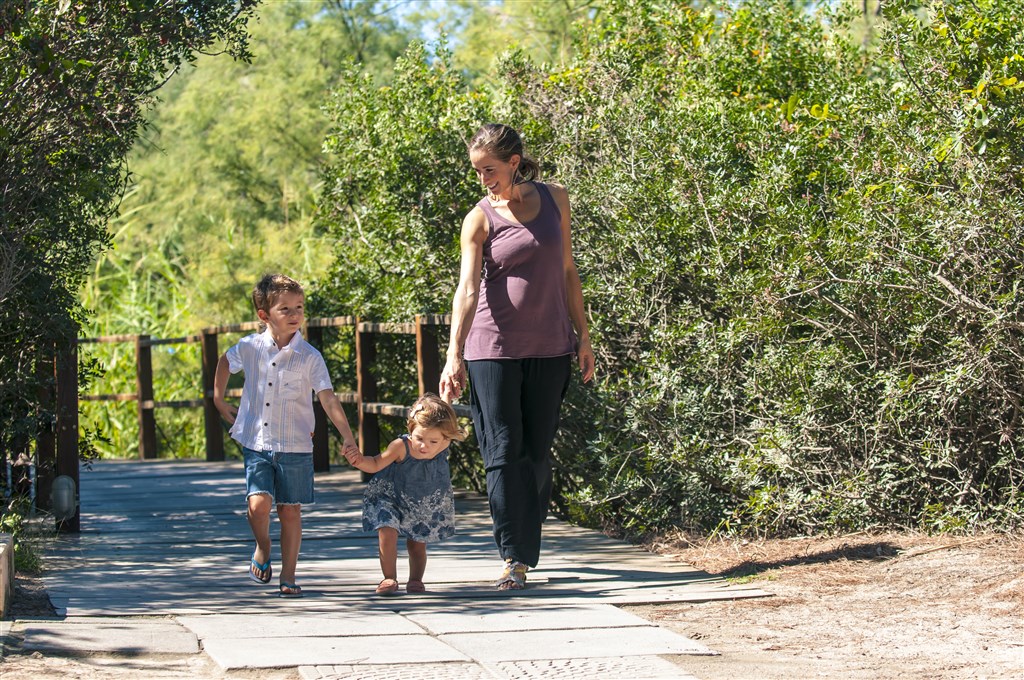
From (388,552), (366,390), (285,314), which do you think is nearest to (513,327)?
(285,314)

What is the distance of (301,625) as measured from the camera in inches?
185

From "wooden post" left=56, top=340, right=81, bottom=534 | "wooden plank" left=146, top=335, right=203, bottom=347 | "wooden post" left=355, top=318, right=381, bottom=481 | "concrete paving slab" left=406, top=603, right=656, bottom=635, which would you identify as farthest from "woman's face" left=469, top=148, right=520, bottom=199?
"wooden plank" left=146, top=335, right=203, bottom=347

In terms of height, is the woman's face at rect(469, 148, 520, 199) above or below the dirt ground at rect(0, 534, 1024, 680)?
above

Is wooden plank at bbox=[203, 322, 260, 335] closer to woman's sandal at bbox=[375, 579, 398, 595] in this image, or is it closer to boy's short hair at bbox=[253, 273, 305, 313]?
boy's short hair at bbox=[253, 273, 305, 313]

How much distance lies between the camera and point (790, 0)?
353 inches

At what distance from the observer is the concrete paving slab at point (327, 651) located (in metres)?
4.12

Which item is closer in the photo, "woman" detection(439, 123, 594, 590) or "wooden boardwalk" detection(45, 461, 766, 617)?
"wooden boardwalk" detection(45, 461, 766, 617)

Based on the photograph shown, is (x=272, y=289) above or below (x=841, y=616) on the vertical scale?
above

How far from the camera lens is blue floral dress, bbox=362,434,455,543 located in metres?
5.41

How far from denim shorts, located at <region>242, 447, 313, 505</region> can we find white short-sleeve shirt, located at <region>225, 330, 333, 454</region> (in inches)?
1.4

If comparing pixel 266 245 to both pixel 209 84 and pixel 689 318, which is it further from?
pixel 689 318

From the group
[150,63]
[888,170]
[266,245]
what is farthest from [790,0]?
[266,245]

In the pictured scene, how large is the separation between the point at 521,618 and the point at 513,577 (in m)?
0.61

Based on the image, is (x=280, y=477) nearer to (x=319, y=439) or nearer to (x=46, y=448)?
(x=46, y=448)
